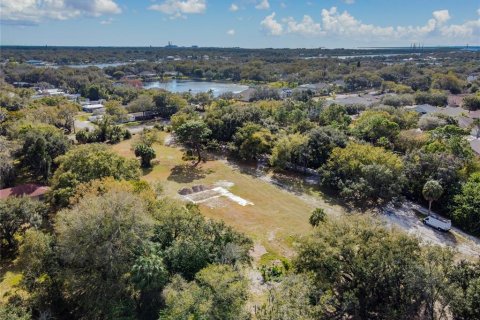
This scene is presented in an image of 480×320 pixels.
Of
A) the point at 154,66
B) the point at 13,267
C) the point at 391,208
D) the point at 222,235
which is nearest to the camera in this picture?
the point at 222,235

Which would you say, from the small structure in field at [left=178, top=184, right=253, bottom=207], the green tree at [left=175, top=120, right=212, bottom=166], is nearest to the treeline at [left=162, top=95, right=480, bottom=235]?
the green tree at [left=175, top=120, right=212, bottom=166]

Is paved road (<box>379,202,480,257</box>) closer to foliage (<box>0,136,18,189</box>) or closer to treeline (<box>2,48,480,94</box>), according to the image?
foliage (<box>0,136,18,189</box>)

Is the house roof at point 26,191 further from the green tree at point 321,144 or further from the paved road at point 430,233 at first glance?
the paved road at point 430,233

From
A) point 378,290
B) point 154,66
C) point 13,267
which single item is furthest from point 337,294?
point 154,66

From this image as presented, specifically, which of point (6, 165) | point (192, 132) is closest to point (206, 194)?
point (192, 132)

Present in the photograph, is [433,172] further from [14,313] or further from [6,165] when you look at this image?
[6,165]

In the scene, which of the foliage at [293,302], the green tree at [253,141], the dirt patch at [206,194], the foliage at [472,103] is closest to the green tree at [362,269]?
the foliage at [293,302]

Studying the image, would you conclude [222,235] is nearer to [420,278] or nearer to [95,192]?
[95,192]
